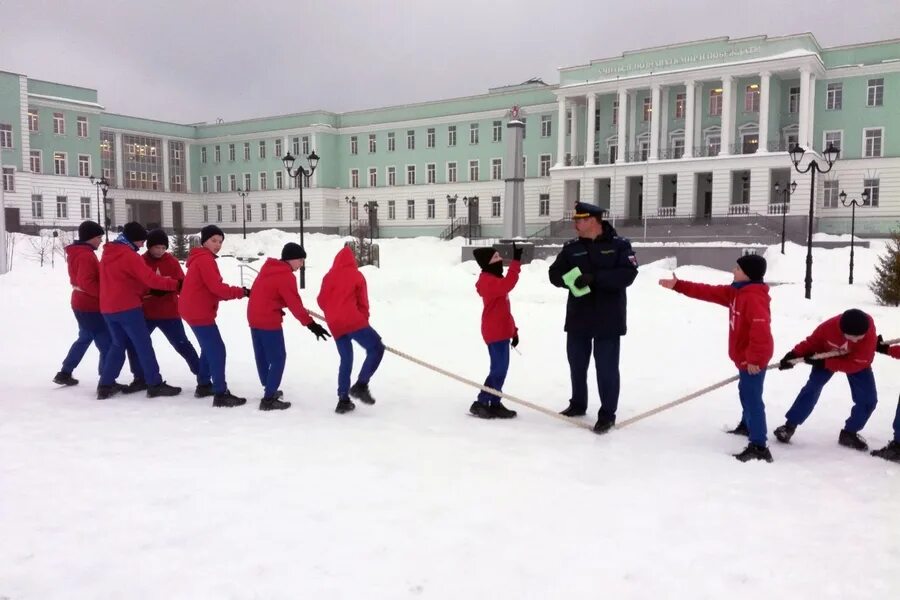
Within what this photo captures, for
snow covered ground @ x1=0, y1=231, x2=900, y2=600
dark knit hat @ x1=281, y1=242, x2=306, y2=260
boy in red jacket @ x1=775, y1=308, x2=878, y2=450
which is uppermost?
dark knit hat @ x1=281, y1=242, x2=306, y2=260

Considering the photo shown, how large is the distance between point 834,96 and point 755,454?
44.6 meters

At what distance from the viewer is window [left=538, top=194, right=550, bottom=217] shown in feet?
167

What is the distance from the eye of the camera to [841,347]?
5199 mm

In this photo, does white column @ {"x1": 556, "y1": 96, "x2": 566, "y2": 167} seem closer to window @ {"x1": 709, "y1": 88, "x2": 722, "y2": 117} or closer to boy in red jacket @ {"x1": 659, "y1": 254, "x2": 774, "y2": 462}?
window @ {"x1": 709, "y1": 88, "x2": 722, "y2": 117}

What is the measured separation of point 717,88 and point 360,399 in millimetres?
43579

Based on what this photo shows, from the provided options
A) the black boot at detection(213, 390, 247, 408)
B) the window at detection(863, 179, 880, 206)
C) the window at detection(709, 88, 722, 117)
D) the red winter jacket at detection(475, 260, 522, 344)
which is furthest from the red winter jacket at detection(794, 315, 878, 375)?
the window at detection(709, 88, 722, 117)

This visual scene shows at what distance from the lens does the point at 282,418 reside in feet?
20.2

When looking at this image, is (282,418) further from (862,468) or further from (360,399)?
(862,468)

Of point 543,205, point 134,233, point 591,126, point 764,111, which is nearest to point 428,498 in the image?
point 134,233

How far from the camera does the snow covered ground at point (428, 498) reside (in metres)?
3.18

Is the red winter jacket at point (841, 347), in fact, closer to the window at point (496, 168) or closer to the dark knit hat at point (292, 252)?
the dark knit hat at point (292, 252)

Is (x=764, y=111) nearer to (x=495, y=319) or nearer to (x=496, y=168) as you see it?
(x=496, y=168)

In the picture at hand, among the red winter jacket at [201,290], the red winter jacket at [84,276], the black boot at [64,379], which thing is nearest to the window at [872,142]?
the red winter jacket at [201,290]

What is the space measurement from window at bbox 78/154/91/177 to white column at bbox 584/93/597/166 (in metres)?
41.2
